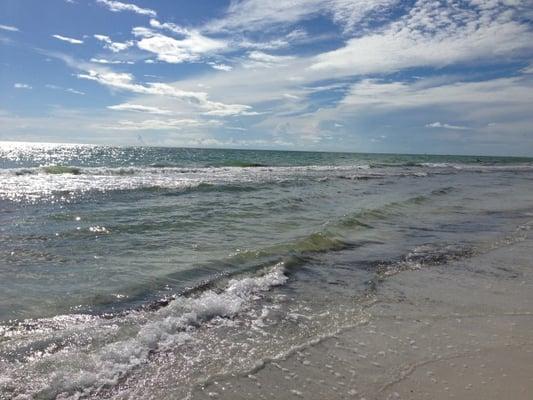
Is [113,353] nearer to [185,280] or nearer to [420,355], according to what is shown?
[185,280]

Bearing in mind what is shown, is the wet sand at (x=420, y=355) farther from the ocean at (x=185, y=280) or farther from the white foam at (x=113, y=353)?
the white foam at (x=113, y=353)

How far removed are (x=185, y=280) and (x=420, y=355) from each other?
4.21 metres

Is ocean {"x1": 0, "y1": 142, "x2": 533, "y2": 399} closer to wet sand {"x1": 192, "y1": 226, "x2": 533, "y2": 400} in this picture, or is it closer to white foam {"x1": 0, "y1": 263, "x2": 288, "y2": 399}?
white foam {"x1": 0, "y1": 263, "x2": 288, "y2": 399}

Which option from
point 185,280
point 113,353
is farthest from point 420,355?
point 185,280

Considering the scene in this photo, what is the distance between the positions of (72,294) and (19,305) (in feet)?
2.42

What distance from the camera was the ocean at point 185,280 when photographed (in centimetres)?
454

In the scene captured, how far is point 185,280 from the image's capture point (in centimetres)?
766

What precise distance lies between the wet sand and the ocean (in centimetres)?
24

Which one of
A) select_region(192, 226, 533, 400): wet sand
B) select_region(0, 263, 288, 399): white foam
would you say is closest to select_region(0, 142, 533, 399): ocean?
select_region(0, 263, 288, 399): white foam

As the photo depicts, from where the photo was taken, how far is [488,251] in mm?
10172

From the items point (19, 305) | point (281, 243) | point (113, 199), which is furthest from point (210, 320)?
point (113, 199)

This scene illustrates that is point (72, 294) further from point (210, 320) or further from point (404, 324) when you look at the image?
point (404, 324)

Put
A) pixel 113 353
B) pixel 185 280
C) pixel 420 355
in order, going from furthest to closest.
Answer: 1. pixel 185 280
2. pixel 420 355
3. pixel 113 353

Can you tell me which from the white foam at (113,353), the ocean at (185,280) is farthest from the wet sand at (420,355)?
the white foam at (113,353)
